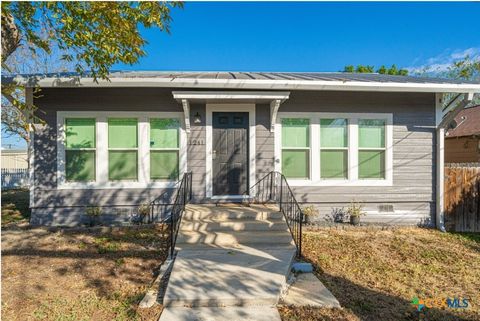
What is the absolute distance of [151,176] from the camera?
643cm

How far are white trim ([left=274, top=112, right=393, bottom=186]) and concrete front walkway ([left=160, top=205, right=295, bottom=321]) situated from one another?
171 centimetres

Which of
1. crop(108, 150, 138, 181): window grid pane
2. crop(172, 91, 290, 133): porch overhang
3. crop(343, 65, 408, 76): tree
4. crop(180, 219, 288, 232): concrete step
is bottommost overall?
crop(180, 219, 288, 232): concrete step

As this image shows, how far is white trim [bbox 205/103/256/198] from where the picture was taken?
643 centimetres

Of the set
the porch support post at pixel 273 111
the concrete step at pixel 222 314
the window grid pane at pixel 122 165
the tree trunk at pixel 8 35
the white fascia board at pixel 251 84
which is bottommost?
the concrete step at pixel 222 314

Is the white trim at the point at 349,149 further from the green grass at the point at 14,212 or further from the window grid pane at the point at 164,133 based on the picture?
the green grass at the point at 14,212

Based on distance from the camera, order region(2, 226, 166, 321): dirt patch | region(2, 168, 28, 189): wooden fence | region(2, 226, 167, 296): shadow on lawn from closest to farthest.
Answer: region(2, 226, 166, 321): dirt patch < region(2, 226, 167, 296): shadow on lawn < region(2, 168, 28, 189): wooden fence

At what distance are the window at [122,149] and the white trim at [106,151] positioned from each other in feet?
0.30

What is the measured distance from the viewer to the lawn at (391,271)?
3.08 m

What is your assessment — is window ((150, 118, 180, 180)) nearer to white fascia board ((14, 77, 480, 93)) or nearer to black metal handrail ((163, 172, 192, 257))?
black metal handrail ((163, 172, 192, 257))

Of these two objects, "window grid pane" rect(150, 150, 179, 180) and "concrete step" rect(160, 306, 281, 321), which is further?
"window grid pane" rect(150, 150, 179, 180)

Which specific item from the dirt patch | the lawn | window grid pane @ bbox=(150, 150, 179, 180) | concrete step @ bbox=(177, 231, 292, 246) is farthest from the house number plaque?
the lawn

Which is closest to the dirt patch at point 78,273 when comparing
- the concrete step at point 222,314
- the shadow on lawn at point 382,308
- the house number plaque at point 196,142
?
the concrete step at point 222,314

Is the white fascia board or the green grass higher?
the white fascia board

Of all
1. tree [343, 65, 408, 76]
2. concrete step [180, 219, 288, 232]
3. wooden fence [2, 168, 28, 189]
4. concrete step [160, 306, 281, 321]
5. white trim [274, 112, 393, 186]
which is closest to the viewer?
concrete step [160, 306, 281, 321]
